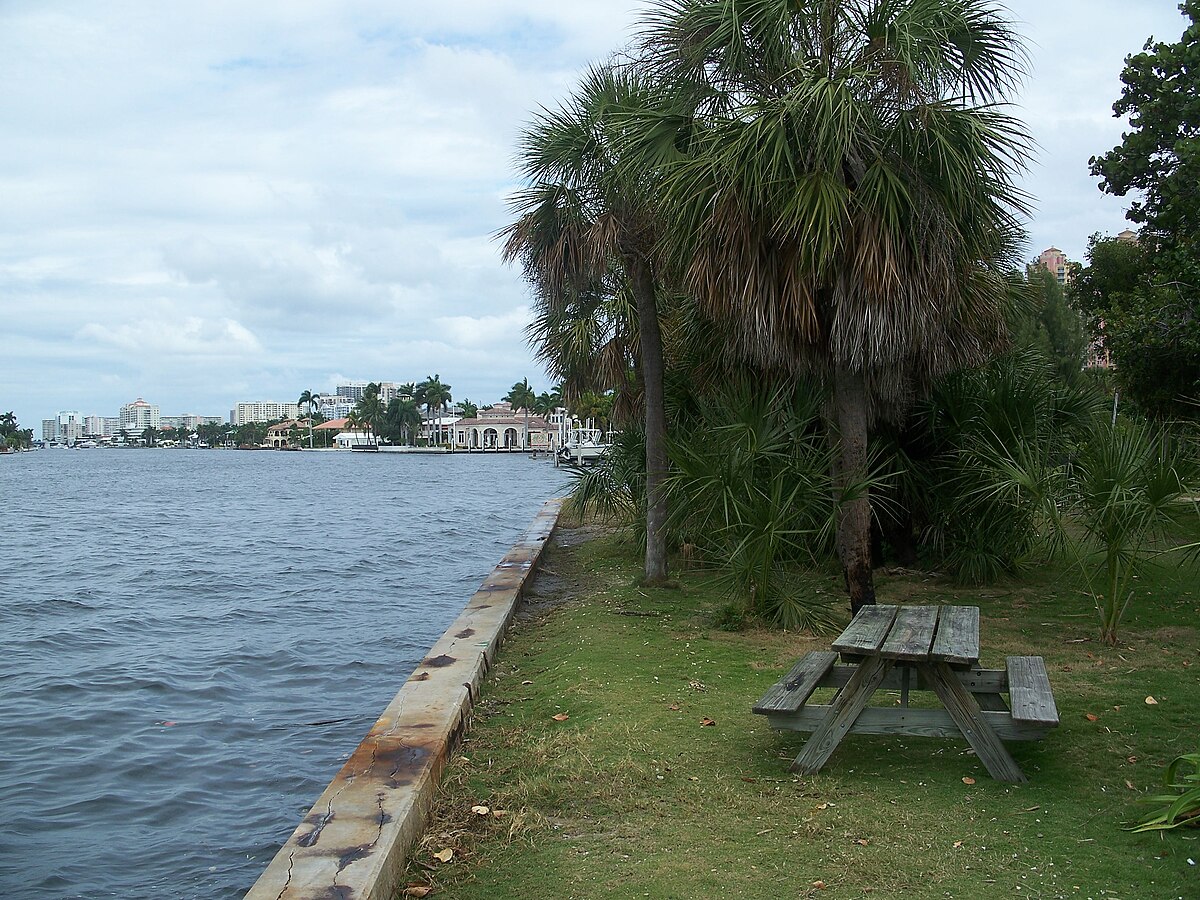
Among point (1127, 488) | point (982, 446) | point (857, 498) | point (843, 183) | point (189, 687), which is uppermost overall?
point (843, 183)

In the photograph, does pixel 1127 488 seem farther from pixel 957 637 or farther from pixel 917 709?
pixel 917 709

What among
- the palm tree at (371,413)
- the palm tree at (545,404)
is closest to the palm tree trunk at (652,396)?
the palm tree at (545,404)

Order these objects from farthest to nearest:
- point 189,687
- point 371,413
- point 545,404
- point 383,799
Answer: point 371,413 < point 545,404 < point 189,687 < point 383,799

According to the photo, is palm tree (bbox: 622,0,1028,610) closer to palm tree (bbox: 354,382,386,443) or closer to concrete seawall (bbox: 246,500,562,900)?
concrete seawall (bbox: 246,500,562,900)

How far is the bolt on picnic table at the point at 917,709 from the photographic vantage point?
5.31 meters

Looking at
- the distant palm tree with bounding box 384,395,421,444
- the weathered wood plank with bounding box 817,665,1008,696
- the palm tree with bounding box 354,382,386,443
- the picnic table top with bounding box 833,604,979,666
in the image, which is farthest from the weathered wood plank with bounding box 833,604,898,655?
the palm tree with bounding box 354,382,386,443

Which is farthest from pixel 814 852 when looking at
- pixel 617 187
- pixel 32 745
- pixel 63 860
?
pixel 617 187

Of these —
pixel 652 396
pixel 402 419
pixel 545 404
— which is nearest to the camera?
pixel 652 396

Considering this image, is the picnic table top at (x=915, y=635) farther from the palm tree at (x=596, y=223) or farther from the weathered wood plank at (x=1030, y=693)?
the palm tree at (x=596, y=223)

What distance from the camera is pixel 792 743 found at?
6312mm

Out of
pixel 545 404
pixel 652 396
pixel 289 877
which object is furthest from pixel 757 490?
pixel 545 404

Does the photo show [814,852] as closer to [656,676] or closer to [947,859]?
[947,859]

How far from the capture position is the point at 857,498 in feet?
32.1

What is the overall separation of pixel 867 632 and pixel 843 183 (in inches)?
182
